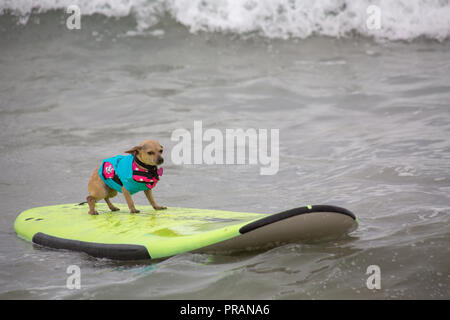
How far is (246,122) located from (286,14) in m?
3.83

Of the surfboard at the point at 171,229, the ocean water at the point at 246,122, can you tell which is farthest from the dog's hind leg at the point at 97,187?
the ocean water at the point at 246,122

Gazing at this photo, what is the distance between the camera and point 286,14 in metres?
10.4

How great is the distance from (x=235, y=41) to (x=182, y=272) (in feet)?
24.9

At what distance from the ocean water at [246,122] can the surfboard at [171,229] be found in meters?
0.08

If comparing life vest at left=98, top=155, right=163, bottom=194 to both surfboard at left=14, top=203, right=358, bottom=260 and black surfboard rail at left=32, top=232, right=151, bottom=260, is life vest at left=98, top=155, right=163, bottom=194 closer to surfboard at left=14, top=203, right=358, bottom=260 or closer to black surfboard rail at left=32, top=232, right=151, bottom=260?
surfboard at left=14, top=203, right=358, bottom=260

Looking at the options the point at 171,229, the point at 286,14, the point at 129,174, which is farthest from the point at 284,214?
the point at 286,14

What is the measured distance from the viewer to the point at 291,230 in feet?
10.4

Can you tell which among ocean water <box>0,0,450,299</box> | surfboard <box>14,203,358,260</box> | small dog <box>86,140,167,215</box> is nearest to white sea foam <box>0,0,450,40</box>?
ocean water <box>0,0,450,299</box>

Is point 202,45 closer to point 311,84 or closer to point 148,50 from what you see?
point 148,50

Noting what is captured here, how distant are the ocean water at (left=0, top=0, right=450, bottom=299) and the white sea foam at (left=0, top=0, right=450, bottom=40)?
1.1 inches

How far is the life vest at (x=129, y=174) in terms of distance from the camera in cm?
380

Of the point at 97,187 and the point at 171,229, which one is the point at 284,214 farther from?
the point at 97,187

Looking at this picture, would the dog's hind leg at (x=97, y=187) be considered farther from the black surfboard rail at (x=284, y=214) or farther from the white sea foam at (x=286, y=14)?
the white sea foam at (x=286, y=14)
